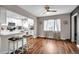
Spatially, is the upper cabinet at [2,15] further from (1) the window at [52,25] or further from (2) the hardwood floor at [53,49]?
(1) the window at [52,25]

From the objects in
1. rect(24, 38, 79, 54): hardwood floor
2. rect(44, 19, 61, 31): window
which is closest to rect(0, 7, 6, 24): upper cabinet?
rect(24, 38, 79, 54): hardwood floor

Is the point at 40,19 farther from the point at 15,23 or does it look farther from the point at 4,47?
the point at 4,47

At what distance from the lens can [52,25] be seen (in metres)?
8.20

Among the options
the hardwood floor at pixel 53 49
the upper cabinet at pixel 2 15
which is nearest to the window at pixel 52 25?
the hardwood floor at pixel 53 49

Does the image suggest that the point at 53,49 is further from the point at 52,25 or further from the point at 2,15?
the point at 52,25

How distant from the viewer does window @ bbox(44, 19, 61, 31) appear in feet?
25.0

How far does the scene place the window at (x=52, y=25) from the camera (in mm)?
7632

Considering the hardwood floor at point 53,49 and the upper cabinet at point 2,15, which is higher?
the upper cabinet at point 2,15

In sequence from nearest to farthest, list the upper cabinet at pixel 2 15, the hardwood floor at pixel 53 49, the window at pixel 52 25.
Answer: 1. the upper cabinet at pixel 2 15
2. the hardwood floor at pixel 53 49
3. the window at pixel 52 25

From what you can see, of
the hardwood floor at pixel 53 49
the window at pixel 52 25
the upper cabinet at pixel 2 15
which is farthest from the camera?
the window at pixel 52 25

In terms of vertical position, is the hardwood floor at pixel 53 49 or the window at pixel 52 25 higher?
the window at pixel 52 25

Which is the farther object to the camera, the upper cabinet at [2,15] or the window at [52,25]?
the window at [52,25]

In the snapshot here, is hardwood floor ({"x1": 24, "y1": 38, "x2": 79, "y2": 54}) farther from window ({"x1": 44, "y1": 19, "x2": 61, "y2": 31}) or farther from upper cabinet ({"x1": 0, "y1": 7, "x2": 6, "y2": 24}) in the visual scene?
window ({"x1": 44, "y1": 19, "x2": 61, "y2": 31})

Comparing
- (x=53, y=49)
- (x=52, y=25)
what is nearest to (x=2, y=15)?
(x=53, y=49)
